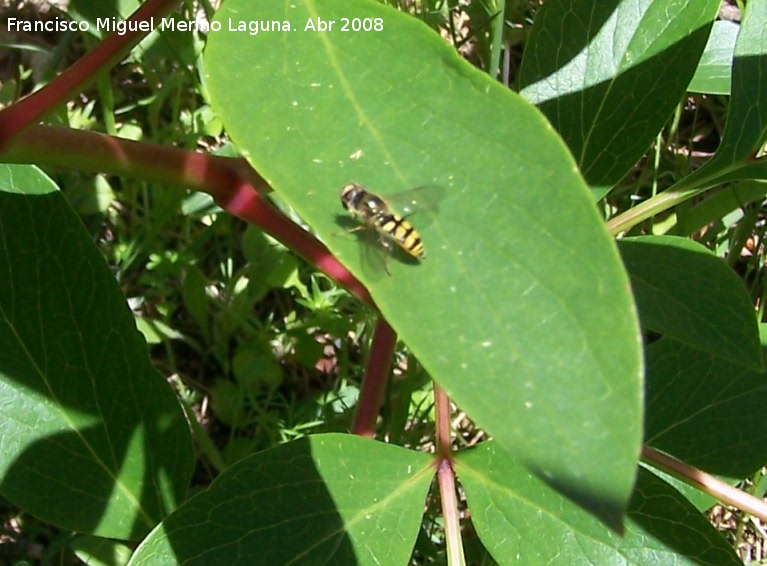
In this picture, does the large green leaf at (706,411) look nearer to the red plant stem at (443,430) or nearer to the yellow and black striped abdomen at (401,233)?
the red plant stem at (443,430)

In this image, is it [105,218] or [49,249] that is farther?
[105,218]

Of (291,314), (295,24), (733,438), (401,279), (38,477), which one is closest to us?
(401,279)

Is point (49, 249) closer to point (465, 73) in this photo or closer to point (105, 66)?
point (105, 66)

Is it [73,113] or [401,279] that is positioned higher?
[401,279]

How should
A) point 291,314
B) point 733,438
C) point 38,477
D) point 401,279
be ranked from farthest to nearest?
1. point 291,314
2. point 733,438
3. point 38,477
4. point 401,279

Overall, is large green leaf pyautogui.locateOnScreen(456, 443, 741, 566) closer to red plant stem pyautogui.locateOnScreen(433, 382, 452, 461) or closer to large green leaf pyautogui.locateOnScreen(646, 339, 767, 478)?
red plant stem pyautogui.locateOnScreen(433, 382, 452, 461)

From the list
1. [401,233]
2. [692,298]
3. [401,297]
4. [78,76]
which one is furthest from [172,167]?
[692,298]

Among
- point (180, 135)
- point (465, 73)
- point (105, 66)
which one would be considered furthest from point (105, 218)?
point (465, 73)

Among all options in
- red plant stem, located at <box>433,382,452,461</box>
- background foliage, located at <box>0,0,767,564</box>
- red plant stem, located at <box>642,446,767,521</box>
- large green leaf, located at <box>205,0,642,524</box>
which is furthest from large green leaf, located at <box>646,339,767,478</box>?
large green leaf, located at <box>205,0,642,524</box>
